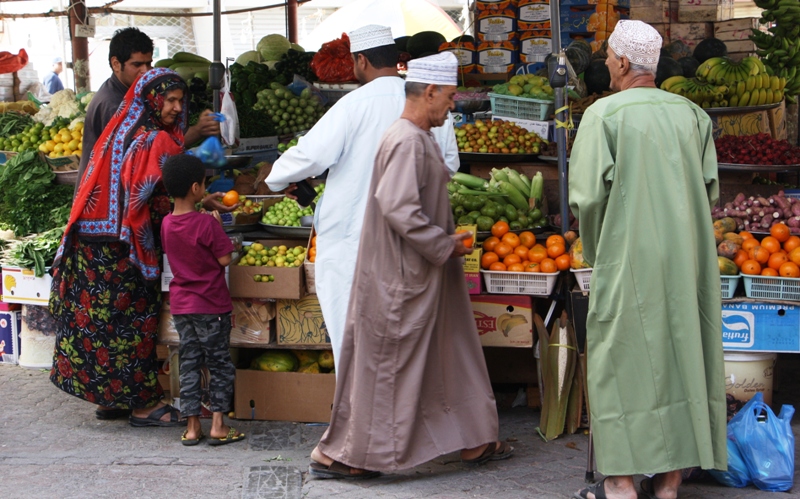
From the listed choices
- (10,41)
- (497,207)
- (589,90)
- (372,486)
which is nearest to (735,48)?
(589,90)

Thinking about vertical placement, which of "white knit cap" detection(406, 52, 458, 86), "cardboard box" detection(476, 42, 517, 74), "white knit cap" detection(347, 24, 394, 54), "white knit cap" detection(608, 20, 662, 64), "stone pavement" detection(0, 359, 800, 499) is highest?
"cardboard box" detection(476, 42, 517, 74)

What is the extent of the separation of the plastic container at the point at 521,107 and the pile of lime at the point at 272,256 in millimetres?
2153

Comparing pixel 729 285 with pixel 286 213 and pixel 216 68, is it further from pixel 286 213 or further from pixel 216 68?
pixel 216 68

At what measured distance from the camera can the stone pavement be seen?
155 inches

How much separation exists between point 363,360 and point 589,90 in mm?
3821

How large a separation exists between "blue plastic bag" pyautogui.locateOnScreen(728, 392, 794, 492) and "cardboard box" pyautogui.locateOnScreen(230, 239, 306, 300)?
2226mm

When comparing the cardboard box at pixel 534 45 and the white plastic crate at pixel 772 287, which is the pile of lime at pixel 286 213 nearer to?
the white plastic crate at pixel 772 287

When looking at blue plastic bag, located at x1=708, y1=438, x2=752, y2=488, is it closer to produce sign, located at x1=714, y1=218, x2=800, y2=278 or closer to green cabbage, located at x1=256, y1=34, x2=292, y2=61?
produce sign, located at x1=714, y1=218, x2=800, y2=278

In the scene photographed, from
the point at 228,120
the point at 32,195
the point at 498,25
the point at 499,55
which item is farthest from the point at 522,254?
the point at 498,25

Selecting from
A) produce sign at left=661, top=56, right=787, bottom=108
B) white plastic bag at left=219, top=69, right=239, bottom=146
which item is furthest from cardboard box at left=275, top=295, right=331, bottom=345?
produce sign at left=661, top=56, right=787, bottom=108

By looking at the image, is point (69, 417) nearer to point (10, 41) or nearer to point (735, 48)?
point (735, 48)

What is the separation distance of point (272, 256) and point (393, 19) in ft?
36.9

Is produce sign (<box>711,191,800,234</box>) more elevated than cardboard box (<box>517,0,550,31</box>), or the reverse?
cardboard box (<box>517,0,550,31</box>)

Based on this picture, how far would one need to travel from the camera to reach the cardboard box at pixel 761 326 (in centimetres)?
434
